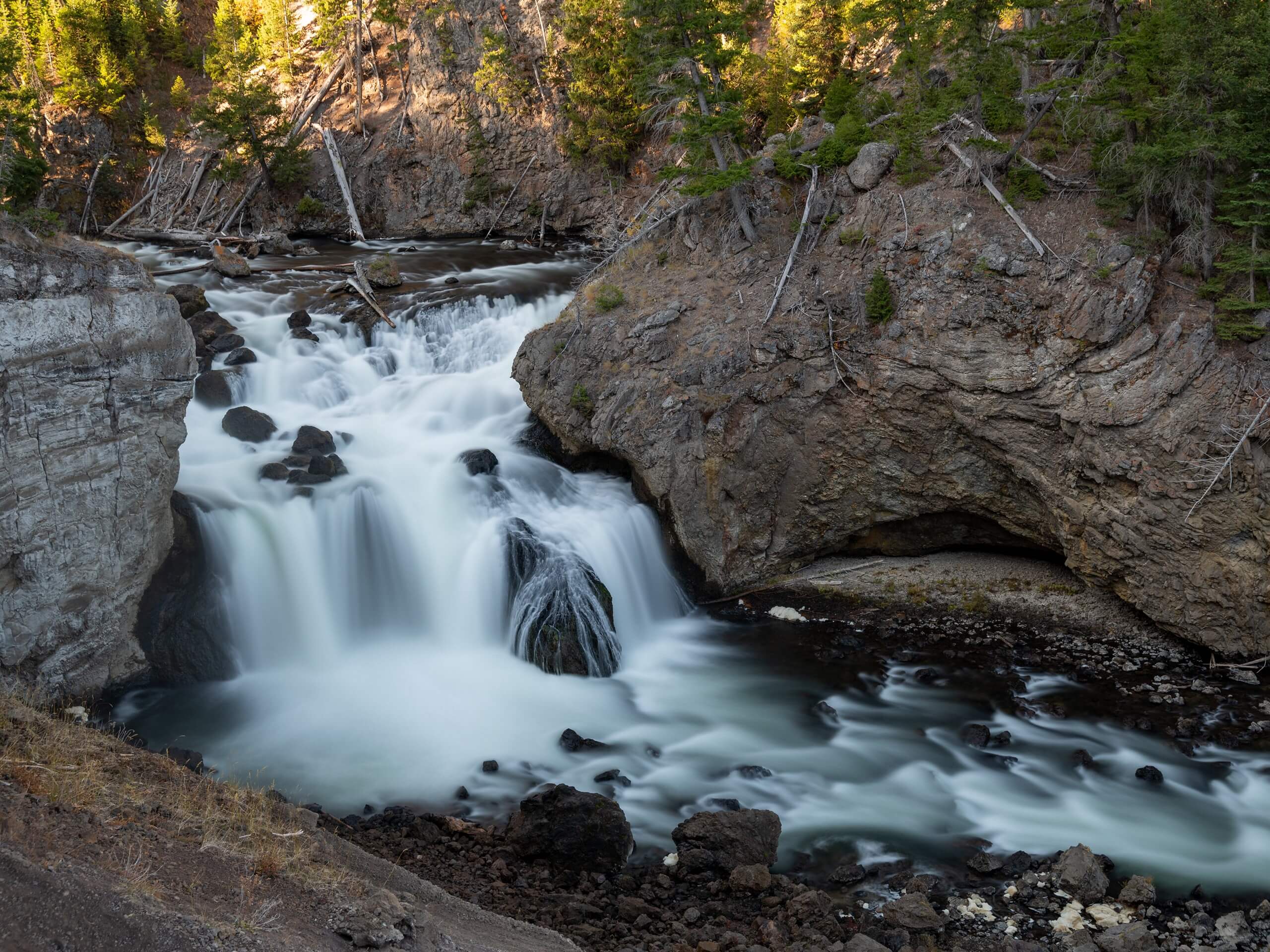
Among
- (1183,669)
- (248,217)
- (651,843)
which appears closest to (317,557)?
(651,843)

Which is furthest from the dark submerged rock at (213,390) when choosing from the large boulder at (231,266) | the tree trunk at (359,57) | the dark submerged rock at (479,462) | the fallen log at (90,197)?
the tree trunk at (359,57)

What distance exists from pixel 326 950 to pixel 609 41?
92.8 ft

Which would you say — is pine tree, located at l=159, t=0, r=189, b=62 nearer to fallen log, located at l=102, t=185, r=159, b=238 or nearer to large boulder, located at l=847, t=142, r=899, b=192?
fallen log, located at l=102, t=185, r=159, b=238

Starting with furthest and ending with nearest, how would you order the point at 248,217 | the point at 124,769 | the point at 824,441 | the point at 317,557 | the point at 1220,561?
the point at 248,217 < the point at 824,441 < the point at 317,557 < the point at 1220,561 < the point at 124,769

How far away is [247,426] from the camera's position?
57.0ft

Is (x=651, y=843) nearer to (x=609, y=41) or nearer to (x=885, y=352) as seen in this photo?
(x=885, y=352)

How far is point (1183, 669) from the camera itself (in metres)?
13.8

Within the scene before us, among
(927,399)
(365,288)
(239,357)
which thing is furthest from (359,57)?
(927,399)

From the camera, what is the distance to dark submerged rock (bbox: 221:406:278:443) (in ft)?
56.9

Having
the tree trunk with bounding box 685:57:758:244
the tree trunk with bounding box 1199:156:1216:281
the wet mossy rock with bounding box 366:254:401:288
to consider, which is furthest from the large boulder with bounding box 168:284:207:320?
the tree trunk with bounding box 1199:156:1216:281

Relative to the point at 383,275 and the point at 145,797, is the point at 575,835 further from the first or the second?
the point at 383,275

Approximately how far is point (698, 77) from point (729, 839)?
13566mm

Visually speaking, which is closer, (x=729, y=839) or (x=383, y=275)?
(x=729, y=839)

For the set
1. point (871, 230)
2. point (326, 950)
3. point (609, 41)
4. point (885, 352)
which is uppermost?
point (609, 41)
